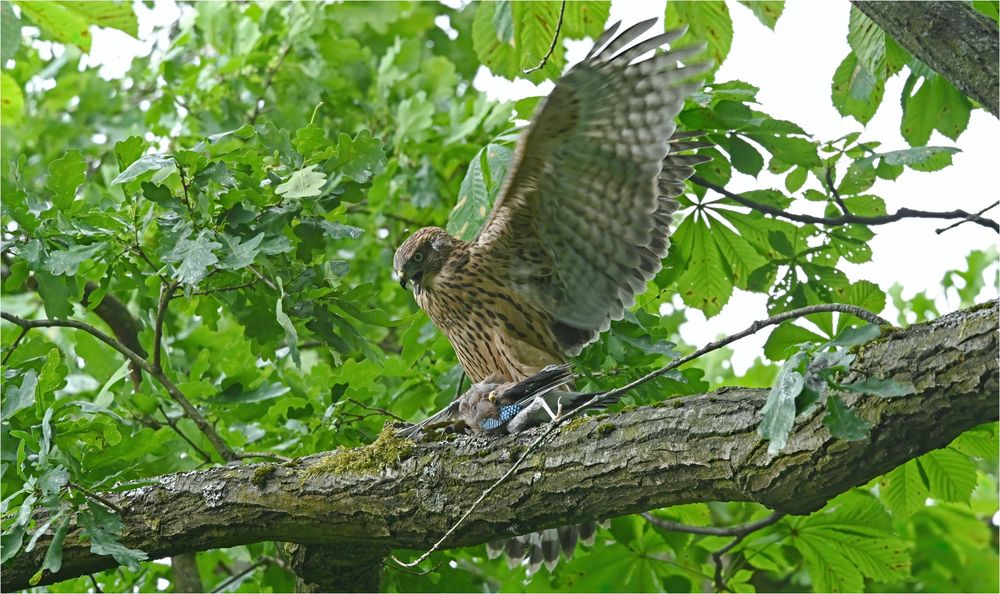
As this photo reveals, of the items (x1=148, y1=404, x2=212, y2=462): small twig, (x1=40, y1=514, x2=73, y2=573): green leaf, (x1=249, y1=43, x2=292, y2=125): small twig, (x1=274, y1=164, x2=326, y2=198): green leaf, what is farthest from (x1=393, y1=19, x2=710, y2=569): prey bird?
(x1=249, y1=43, x2=292, y2=125): small twig

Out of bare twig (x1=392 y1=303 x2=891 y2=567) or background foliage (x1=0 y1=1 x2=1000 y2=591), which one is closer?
bare twig (x1=392 y1=303 x2=891 y2=567)

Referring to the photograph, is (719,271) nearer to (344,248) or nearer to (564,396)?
(564,396)

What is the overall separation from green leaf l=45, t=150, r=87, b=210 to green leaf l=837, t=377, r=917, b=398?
9.25ft

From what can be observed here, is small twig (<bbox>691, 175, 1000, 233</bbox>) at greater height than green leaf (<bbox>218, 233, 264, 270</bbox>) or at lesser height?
lesser

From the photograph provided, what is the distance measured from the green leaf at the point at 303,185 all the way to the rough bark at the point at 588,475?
2.93 ft

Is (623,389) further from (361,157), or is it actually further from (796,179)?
(796,179)

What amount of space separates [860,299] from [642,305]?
2.89ft

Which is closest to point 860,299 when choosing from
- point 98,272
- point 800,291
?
point 800,291

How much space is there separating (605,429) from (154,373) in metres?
2.05

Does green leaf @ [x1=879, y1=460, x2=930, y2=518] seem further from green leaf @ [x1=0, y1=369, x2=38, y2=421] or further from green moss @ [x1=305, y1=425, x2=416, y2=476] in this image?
green leaf @ [x1=0, y1=369, x2=38, y2=421]

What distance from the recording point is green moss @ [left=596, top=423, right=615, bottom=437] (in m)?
3.05

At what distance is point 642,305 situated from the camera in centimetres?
477

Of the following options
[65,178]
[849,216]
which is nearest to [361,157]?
[65,178]

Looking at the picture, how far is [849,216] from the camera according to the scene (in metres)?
4.09
